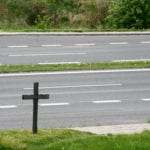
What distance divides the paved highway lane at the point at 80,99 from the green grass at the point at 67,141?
2.63 metres

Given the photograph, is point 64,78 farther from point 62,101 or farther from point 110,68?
point 62,101

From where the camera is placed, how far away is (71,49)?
30141mm

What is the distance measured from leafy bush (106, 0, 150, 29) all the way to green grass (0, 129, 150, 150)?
90.2ft

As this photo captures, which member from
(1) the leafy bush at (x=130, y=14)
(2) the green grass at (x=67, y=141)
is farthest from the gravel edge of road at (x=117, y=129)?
(1) the leafy bush at (x=130, y=14)

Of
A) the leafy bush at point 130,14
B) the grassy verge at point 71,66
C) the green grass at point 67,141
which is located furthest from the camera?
the leafy bush at point 130,14

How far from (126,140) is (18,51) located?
19.1 meters

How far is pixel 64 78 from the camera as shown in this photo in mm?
22359

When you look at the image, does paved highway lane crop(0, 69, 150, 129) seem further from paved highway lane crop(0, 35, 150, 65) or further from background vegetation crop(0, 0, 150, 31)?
background vegetation crop(0, 0, 150, 31)

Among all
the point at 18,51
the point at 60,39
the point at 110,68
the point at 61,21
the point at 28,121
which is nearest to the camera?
the point at 28,121

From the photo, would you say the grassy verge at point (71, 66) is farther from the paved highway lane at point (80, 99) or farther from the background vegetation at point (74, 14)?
the background vegetation at point (74, 14)

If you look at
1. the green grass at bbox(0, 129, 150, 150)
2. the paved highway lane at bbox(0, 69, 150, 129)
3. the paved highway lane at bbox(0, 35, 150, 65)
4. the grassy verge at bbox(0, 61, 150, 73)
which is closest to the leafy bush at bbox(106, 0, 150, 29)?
the paved highway lane at bbox(0, 35, 150, 65)

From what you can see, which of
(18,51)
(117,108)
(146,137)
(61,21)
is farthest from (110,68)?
(61,21)

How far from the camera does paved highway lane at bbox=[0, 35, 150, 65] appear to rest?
89.2 ft

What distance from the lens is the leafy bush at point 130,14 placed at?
126 ft
